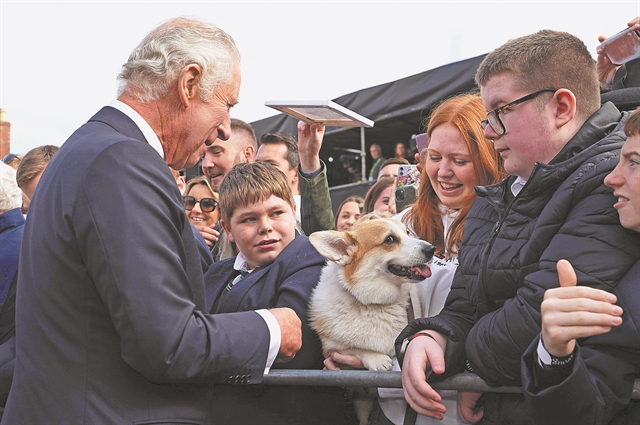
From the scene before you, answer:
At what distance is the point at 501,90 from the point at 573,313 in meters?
1.07

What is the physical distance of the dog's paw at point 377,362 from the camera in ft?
9.37

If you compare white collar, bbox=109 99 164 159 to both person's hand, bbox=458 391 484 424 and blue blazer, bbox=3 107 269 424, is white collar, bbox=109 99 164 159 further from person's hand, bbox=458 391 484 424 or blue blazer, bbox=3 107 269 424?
person's hand, bbox=458 391 484 424

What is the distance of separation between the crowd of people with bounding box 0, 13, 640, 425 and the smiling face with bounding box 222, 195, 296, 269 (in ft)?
2.34

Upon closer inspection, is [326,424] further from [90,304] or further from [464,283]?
[90,304]

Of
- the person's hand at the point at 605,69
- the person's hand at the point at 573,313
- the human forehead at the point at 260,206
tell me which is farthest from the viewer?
the person's hand at the point at 605,69

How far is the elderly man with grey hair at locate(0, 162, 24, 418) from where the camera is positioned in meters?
3.57

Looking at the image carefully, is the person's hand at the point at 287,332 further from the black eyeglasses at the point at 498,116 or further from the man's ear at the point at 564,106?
the man's ear at the point at 564,106

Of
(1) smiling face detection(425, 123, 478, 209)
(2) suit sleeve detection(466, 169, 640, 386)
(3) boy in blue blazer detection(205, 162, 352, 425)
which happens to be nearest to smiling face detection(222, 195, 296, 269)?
(3) boy in blue blazer detection(205, 162, 352, 425)

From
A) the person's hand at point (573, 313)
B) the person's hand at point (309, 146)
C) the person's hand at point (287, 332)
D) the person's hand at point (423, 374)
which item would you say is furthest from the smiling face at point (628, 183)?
Result: the person's hand at point (309, 146)

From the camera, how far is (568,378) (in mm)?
1730

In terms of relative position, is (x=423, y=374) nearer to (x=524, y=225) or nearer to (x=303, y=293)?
(x=524, y=225)

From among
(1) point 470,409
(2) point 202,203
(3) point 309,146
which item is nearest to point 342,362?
(1) point 470,409

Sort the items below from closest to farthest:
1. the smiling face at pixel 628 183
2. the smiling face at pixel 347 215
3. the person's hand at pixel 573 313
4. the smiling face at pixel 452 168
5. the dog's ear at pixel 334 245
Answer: the person's hand at pixel 573 313
the smiling face at pixel 628 183
the dog's ear at pixel 334 245
the smiling face at pixel 452 168
the smiling face at pixel 347 215

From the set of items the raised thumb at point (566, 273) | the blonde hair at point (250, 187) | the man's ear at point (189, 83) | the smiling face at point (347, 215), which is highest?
the man's ear at point (189, 83)
